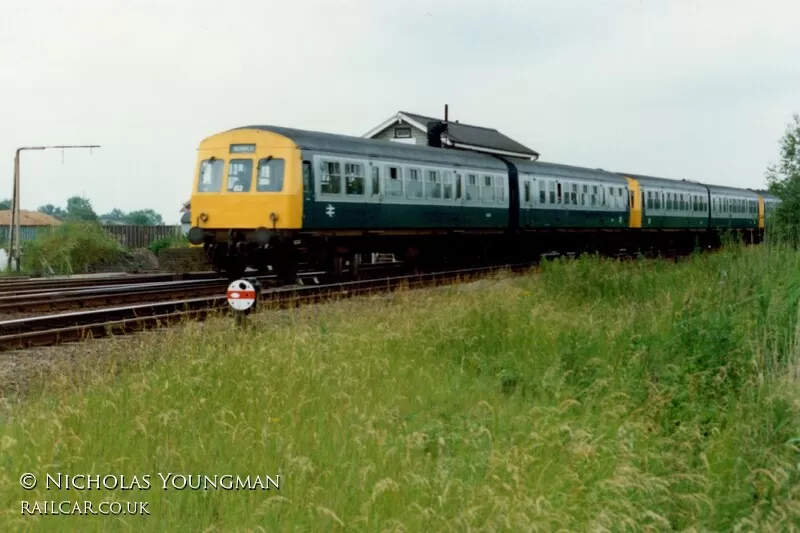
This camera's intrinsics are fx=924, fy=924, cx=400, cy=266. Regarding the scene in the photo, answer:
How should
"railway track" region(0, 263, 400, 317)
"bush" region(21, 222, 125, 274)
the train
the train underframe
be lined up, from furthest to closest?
"bush" region(21, 222, 125, 274) < the train underframe < the train < "railway track" region(0, 263, 400, 317)

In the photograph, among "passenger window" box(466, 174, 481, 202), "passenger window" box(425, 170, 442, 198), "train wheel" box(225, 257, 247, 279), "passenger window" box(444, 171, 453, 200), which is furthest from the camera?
"passenger window" box(466, 174, 481, 202)

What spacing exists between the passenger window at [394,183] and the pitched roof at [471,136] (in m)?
15.9

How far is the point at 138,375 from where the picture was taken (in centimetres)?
759

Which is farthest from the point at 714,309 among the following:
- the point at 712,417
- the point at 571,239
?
the point at 571,239

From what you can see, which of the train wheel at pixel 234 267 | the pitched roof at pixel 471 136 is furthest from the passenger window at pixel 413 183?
the pitched roof at pixel 471 136

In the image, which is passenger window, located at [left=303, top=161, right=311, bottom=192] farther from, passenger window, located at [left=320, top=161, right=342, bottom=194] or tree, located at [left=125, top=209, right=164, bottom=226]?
tree, located at [left=125, top=209, right=164, bottom=226]

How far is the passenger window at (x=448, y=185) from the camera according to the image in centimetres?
2183

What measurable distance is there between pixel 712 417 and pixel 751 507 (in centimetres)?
204

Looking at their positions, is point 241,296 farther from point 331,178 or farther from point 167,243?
point 167,243

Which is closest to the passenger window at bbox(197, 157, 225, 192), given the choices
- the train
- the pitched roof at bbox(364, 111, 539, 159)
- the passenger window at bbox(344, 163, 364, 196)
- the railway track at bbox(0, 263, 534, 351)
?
the train

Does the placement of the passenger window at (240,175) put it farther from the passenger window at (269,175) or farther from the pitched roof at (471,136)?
the pitched roof at (471,136)

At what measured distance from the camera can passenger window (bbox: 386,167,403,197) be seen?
764 inches

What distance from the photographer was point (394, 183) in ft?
64.4

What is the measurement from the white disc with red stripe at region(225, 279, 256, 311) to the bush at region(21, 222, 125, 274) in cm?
1977
